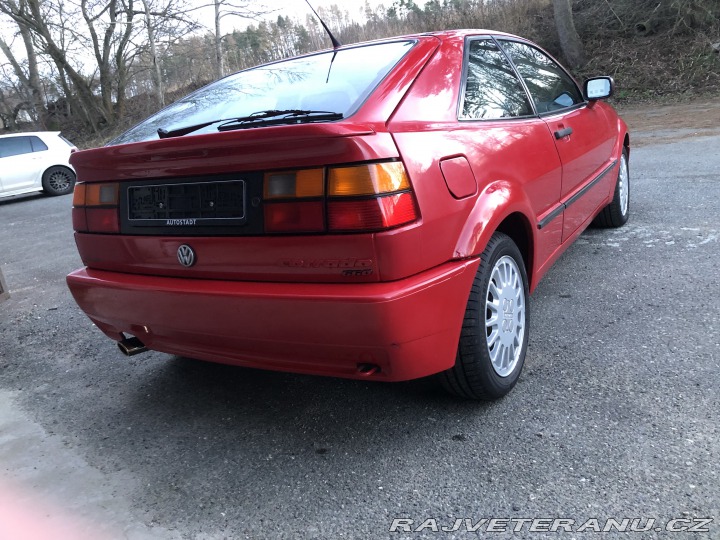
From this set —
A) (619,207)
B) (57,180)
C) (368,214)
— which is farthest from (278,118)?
(57,180)

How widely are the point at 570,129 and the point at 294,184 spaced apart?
82.4 inches

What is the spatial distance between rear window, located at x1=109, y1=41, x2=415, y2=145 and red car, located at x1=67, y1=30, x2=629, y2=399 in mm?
14

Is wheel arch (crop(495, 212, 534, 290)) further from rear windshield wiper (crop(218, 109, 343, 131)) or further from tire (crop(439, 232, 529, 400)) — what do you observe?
rear windshield wiper (crop(218, 109, 343, 131))

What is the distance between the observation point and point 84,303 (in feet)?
8.76

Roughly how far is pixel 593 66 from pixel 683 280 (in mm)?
15058

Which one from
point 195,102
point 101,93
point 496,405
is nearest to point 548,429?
point 496,405

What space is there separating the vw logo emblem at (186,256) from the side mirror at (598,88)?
292 centimetres

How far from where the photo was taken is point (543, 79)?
355 cm

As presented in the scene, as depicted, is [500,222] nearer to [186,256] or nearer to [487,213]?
[487,213]

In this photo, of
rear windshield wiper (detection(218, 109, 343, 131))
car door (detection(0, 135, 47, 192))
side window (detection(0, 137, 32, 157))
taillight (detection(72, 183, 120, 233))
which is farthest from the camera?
side window (detection(0, 137, 32, 157))

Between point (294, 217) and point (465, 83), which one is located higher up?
point (465, 83)

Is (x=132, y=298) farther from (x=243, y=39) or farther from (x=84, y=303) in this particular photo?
(x=243, y=39)

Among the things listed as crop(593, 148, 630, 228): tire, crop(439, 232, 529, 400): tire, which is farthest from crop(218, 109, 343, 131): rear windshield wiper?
crop(593, 148, 630, 228): tire

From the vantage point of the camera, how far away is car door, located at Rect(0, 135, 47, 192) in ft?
41.8
